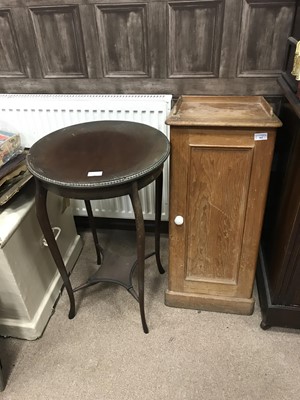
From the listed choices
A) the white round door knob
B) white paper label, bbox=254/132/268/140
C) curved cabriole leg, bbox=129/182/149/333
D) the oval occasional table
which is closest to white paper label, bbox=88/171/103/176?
→ the oval occasional table

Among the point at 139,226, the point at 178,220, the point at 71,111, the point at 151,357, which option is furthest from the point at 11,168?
the point at 151,357

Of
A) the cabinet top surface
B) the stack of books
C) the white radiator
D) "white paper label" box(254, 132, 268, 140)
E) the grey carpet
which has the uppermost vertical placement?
the cabinet top surface

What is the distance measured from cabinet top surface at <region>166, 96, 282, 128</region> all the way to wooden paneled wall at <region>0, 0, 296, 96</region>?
185 millimetres

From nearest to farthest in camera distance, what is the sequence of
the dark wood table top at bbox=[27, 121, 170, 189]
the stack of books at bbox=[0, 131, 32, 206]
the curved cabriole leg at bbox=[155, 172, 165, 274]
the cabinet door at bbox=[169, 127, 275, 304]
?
1. the dark wood table top at bbox=[27, 121, 170, 189]
2. the cabinet door at bbox=[169, 127, 275, 304]
3. the stack of books at bbox=[0, 131, 32, 206]
4. the curved cabriole leg at bbox=[155, 172, 165, 274]

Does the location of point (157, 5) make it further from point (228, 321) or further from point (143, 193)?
point (228, 321)

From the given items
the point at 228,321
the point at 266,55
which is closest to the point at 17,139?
the point at 266,55

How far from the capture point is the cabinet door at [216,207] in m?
1.15

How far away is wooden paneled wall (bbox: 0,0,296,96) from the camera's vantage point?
1362 mm

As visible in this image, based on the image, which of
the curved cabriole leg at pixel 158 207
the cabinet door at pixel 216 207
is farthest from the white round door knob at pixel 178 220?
the curved cabriole leg at pixel 158 207

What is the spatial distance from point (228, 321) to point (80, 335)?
686 mm

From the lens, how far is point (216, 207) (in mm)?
1278

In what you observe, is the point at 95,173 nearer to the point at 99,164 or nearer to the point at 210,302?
the point at 99,164

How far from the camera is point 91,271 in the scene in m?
1.79

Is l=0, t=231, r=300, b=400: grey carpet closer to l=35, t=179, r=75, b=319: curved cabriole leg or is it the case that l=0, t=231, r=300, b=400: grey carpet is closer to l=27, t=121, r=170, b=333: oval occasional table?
l=27, t=121, r=170, b=333: oval occasional table
